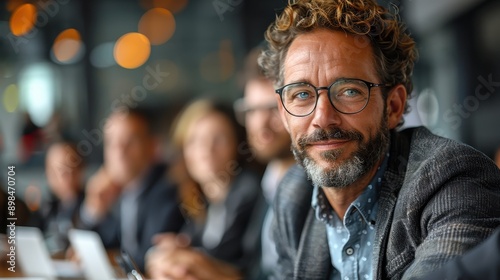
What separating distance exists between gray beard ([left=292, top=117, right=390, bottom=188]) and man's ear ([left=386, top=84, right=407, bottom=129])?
0.07 metres

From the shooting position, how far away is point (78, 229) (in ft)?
9.30

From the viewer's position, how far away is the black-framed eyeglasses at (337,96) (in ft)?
3.45

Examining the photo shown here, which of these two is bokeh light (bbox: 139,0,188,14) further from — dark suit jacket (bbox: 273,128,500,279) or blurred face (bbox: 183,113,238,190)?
dark suit jacket (bbox: 273,128,500,279)

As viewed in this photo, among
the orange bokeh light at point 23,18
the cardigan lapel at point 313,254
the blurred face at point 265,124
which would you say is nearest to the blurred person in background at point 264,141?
the blurred face at point 265,124

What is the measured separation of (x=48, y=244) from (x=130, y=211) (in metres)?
0.37

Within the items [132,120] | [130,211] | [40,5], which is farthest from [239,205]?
[40,5]

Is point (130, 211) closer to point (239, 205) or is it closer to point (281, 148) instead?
point (239, 205)

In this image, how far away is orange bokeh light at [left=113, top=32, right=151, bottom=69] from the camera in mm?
3434

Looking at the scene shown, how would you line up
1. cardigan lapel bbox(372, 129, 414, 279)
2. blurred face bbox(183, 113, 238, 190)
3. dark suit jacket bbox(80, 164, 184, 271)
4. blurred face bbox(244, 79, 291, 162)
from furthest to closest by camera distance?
dark suit jacket bbox(80, 164, 184, 271) → blurred face bbox(183, 113, 238, 190) → blurred face bbox(244, 79, 291, 162) → cardigan lapel bbox(372, 129, 414, 279)

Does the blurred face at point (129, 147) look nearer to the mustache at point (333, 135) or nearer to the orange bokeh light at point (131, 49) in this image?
the orange bokeh light at point (131, 49)

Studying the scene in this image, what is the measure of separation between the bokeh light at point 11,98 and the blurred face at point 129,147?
77 cm

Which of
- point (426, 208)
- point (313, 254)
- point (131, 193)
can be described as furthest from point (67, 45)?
point (426, 208)

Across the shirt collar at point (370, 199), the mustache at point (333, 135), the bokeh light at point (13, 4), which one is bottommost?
the shirt collar at point (370, 199)

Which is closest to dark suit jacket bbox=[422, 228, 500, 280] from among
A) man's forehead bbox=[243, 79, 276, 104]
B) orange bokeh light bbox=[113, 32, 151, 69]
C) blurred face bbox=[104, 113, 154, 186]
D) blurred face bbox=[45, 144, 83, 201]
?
man's forehead bbox=[243, 79, 276, 104]
